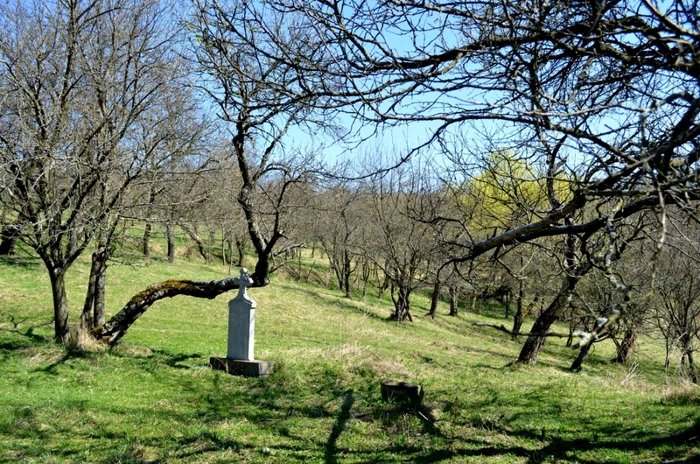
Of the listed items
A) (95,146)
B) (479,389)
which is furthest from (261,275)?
(479,389)

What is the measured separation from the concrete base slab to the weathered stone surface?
3.05 metres

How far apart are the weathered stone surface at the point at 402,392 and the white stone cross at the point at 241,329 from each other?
3.64 metres

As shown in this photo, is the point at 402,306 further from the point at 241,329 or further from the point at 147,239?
the point at 241,329

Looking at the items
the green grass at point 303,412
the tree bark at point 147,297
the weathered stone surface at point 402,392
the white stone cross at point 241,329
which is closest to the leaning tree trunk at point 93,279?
the tree bark at point 147,297

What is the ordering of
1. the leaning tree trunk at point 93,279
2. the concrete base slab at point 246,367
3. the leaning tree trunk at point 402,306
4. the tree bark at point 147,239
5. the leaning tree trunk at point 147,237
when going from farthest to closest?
the leaning tree trunk at point 402,306, the tree bark at point 147,239, the leaning tree trunk at point 147,237, the leaning tree trunk at point 93,279, the concrete base slab at point 246,367

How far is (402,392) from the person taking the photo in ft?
25.5

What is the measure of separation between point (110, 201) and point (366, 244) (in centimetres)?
2425

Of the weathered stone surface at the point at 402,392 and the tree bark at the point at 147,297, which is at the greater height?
the tree bark at the point at 147,297

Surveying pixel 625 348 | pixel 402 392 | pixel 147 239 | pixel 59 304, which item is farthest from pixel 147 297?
pixel 625 348

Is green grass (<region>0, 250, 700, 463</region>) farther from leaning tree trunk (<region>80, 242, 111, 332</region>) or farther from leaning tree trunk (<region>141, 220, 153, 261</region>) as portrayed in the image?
leaning tree trunk (<region>141, 220, 153, 261</region>)

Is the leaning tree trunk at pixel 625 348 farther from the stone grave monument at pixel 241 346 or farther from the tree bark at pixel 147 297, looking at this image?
the tree bark at pixel 147 297

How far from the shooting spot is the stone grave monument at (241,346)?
33.7ft

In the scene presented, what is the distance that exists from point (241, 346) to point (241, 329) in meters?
0.33

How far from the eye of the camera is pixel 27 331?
1311 cm
